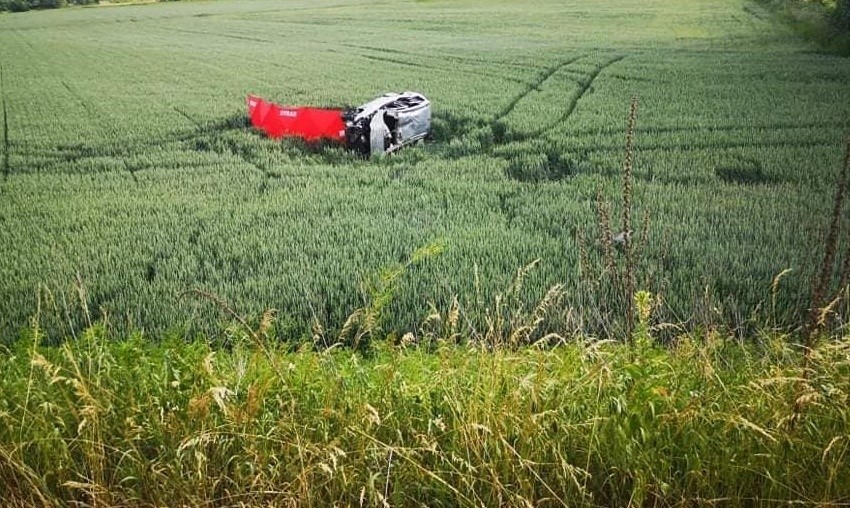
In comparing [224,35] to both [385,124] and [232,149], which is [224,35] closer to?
[232,149]

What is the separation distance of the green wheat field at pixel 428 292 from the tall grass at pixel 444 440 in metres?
0.01

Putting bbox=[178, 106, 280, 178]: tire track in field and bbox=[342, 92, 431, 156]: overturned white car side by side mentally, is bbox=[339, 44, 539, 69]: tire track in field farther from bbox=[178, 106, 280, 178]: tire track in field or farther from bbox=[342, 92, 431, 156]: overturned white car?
bbox=[178, 106, 280, 178]: tire track in field

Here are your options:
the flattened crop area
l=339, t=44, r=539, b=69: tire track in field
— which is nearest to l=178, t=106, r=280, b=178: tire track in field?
the flattened crop area

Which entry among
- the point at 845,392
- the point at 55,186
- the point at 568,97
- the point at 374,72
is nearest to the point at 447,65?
the point at 374,72

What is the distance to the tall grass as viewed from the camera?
87.0 inches

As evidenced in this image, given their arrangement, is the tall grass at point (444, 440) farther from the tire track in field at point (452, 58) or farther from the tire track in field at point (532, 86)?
the tire track in field at point (452, 58)

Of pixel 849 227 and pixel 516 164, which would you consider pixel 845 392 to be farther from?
pixel 516 164

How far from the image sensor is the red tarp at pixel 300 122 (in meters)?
7.23

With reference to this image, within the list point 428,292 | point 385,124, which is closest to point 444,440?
point 428,292

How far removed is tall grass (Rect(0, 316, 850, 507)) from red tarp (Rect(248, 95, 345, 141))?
4880 mm

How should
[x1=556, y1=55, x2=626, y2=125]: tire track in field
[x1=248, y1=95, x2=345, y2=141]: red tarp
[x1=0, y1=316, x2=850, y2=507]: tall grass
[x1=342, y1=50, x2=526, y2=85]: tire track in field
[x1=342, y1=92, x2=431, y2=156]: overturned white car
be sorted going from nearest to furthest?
[x1=0, y1=316, x2=850, y2=507]: tall grass
[x1=342, y1=92, x2=431, y2=156]: overturned white car
[x1=248, y1=95, x2=345, y2=141]: red tarp
[x1=556, y1=55, x2=626, y2=125]: tire track in field
[x1=342, y1=50, x2=526, y2=85]: tire track in field

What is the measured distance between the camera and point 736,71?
1141cm

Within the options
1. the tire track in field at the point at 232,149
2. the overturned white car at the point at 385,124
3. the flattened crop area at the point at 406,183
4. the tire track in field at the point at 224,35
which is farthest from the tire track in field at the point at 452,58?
the tire track in field at the point at 232,149

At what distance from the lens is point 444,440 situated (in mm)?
2414
